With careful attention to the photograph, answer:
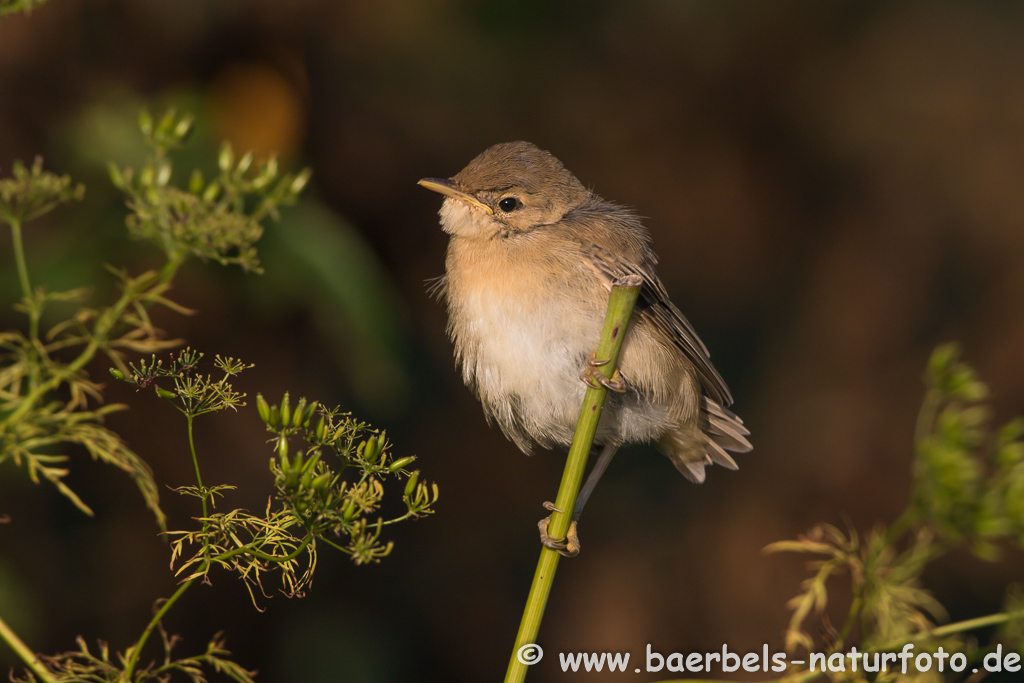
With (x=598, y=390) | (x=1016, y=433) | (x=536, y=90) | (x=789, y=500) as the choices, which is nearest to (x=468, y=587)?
(x=789, y=500)

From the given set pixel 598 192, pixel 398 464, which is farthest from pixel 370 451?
pixel 598 192

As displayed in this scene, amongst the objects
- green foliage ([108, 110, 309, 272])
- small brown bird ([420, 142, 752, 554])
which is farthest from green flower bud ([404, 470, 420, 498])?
small brown bird ([420, 142, 752, 554])

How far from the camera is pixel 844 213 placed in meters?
6.52

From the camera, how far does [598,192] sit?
234 inches

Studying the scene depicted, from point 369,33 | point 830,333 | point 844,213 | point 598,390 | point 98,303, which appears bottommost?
point 598,390

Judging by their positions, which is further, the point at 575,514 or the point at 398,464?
the point at 575,514

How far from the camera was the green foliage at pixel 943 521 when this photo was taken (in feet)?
4.10

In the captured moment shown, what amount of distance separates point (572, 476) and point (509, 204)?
1.57m

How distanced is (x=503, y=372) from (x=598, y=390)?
4.45ft

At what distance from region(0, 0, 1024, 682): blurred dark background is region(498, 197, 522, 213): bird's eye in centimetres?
88

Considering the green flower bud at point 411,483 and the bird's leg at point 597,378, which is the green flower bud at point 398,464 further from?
the bird's leg at point 597,378

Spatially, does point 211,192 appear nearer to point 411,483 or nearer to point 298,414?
point 298,414

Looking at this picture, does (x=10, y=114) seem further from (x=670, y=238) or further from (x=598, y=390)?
(x=670, y=238)

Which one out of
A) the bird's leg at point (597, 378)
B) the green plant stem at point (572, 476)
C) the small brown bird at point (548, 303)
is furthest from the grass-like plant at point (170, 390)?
the small brown bird at point (548, 303)
